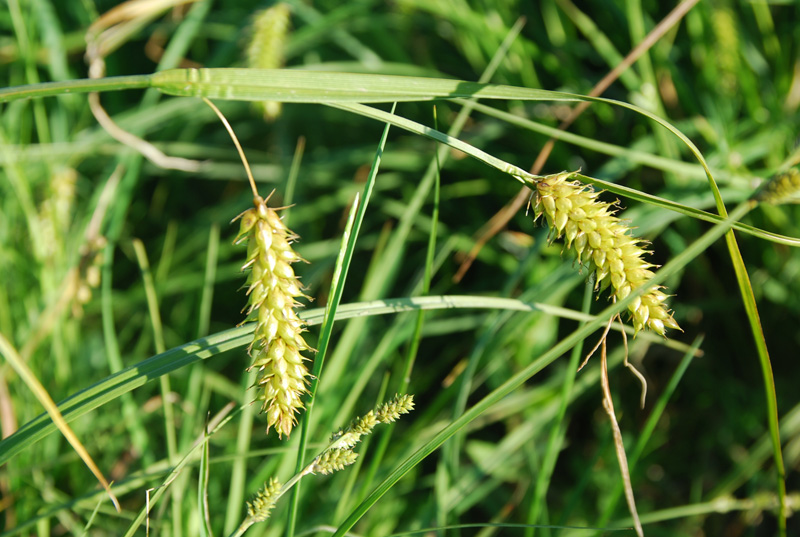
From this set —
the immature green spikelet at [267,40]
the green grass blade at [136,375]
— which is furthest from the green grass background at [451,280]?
the green grass blade at [136,375]

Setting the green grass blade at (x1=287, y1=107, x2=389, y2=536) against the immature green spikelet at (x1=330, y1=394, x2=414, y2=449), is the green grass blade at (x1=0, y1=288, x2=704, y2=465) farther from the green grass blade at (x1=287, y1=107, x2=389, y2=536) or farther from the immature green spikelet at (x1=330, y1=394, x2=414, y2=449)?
the immature green spikelet at (x1=330, y1=394, x2=414, y2=449)

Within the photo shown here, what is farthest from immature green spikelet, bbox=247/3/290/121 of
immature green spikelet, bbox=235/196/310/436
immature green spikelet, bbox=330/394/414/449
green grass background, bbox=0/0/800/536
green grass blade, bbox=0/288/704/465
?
immature green spikelet, bbox=330/394/414/449

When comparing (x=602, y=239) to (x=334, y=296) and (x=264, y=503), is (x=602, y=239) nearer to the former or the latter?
(x=334, y=296)

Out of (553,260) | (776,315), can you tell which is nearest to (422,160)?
(553,260)

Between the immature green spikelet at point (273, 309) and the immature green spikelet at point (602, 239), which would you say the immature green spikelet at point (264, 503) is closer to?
the immature green spikelet at point (273, 309)

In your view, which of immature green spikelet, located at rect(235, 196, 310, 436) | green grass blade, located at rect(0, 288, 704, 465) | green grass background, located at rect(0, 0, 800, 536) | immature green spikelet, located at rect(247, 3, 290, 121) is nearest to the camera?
immature green spikelet, located at rect(235, 196, 310, 436)

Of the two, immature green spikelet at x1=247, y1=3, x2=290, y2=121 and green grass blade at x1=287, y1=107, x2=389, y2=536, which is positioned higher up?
immature green spikelet at x1=247, y1=3, x2=290, y2=121
